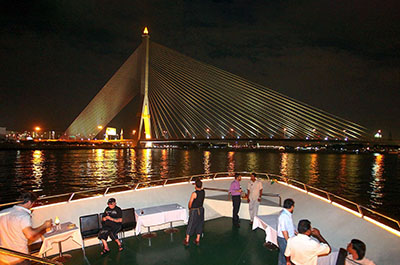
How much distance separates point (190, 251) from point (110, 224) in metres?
1.49

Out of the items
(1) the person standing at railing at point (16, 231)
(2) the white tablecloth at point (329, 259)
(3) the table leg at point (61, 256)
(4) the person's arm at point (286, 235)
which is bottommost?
(3) the table leg at point (61, 256)

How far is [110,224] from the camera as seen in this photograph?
459 centimetres

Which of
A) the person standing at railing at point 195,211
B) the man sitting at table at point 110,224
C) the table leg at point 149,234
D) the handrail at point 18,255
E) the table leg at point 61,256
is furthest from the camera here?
the table leg at point 149,234

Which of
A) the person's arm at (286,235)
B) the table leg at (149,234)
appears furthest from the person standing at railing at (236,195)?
the person's arm at (286,235)

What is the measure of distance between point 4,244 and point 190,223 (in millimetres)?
2766

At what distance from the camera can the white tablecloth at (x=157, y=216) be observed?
4.92 metres

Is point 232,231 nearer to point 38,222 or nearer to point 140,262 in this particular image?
point 140,262

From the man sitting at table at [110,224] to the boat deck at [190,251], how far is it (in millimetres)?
219

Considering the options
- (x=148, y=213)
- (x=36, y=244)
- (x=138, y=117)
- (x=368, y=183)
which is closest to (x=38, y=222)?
(x=36, y=244)

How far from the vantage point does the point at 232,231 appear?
18.2ft

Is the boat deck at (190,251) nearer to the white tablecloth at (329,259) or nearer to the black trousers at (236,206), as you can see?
the black trousers at (236,206)

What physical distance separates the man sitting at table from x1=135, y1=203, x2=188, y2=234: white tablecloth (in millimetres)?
429

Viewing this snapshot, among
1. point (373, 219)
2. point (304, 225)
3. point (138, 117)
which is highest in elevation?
point (138, 117)

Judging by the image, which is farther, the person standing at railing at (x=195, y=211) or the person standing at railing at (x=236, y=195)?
the person standing at railing at (x=236, y=195)
